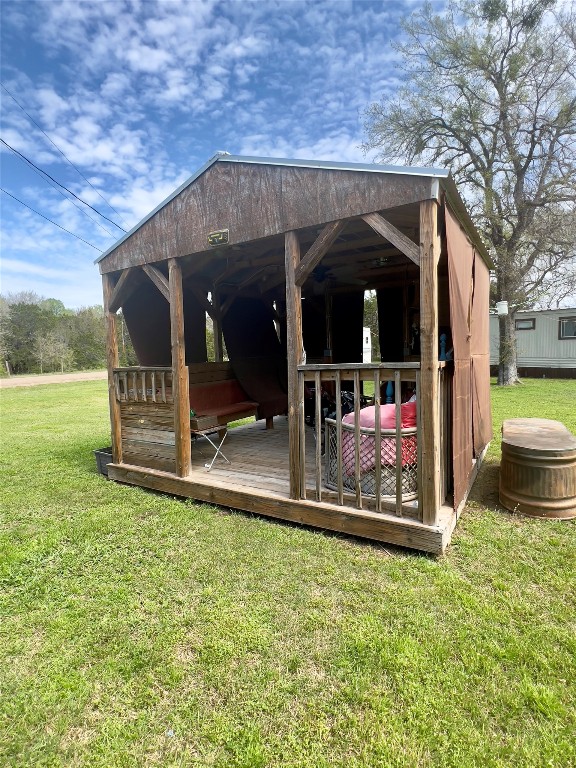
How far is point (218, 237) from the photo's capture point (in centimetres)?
359

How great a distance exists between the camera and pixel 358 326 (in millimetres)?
7316

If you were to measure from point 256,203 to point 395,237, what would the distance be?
1.29 metres

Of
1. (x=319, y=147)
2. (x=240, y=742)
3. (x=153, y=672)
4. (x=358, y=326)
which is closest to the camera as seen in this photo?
(x=240, y=742)

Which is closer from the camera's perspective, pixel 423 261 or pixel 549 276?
pixel 423 261

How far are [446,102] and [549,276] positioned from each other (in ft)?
21.1

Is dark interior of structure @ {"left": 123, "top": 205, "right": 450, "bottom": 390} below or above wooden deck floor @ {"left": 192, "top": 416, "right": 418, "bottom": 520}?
above

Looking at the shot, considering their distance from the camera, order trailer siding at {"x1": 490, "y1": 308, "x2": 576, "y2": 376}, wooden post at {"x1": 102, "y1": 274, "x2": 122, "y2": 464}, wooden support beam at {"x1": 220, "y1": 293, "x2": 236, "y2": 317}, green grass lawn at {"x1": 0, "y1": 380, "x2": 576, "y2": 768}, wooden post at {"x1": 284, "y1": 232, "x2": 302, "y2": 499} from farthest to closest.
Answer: trailer siding at {"x1": 490, "y1": 308, "x2": 576, "y2": 376} → wooden support beam at {"x1": 220, "y1": 293, "x2": 236, "y2": 317} → wooden post at {"x1": 102, "y1": 274, "x2": 122, "y2": 464} → wooden post at {"x1": 284, "y1": 232, "x2": 302, "y2": 499} → green grass lawn at {"x1": 0, "y1": 380, "x2": 576, "y2": 768}

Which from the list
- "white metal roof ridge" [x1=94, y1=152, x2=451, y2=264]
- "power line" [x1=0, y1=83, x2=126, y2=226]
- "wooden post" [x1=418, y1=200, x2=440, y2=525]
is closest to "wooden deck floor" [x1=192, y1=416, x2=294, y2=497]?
"wooden post" [x1=418, y1=200, x2=440, y2=525]

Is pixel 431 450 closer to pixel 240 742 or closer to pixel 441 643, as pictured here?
pixel 441 643

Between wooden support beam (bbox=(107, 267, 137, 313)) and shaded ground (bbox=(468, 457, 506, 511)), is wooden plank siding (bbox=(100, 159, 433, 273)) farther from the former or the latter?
shaded ground (bbox=(468, 457, 506, 511))

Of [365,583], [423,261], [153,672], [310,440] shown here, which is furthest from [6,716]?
[310,440]

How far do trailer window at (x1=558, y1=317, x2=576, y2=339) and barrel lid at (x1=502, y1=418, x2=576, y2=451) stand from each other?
1342 centimetres

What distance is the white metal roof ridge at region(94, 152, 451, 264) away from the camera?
2.55 metres

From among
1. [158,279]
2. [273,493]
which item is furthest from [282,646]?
[158,279]
